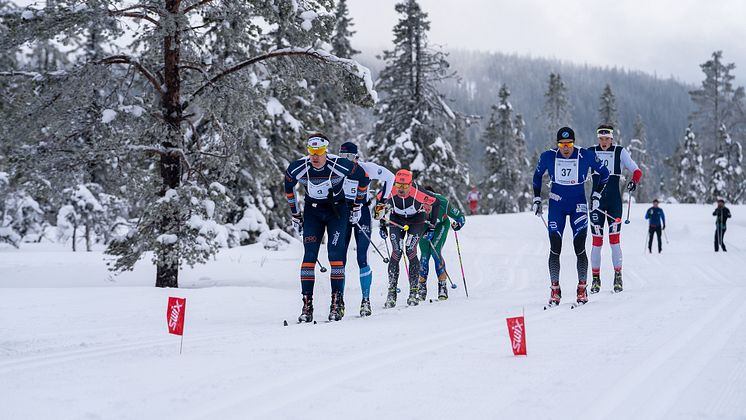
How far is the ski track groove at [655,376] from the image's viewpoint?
289 cm

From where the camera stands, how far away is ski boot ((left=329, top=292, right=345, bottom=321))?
23.7 ft

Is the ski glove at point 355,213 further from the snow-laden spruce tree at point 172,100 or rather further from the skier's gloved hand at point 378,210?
the snow-laden spruce tree at point 172,100

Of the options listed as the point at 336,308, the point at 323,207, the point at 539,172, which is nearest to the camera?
the point at 336,308

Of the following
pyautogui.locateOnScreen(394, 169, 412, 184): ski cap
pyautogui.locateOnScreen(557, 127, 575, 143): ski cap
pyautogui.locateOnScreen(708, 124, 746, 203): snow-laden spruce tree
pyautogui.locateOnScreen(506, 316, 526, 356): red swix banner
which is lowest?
pyautogui.locateOnScreen(506, 316, 526, 356): red swix banner

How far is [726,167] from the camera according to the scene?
4731cm

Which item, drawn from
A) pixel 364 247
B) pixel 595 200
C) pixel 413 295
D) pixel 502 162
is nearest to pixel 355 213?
pixel 364 247

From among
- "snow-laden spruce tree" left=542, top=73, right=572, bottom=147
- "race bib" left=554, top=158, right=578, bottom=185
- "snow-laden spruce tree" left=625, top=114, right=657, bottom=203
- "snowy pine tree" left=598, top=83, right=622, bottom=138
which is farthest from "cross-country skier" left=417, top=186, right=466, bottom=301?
"snow-laden spruce tree" left=625, top=114, right=657, bottom=203

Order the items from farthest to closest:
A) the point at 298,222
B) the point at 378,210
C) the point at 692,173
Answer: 1. the point at 692,173
2. the point at 378,210
3. the point at 298,222

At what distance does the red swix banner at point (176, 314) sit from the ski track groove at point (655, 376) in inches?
143

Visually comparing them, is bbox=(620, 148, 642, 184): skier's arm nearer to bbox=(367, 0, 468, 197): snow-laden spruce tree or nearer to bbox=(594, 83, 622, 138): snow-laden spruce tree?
bbox=(367, 0, 468, 197): snow-laden spruce tree

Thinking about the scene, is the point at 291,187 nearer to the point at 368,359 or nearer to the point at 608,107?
the point at 368,359

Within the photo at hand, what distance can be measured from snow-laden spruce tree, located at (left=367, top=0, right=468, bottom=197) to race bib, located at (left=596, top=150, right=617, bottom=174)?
18.9m

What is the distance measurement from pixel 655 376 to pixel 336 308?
4365 millimetres

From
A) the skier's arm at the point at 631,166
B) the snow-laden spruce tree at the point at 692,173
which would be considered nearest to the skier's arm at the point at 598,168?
the skier's arm at the point at 631,166
